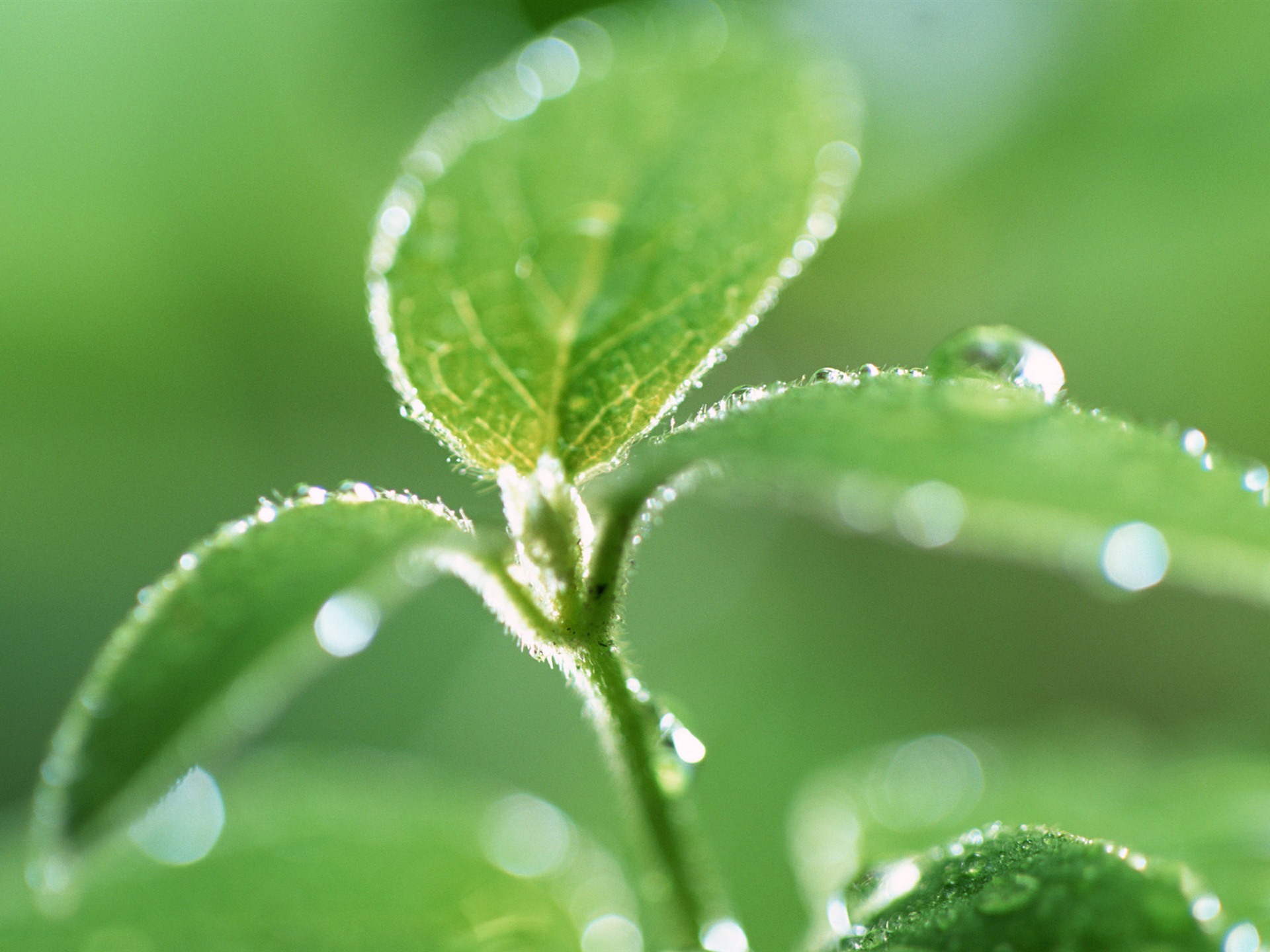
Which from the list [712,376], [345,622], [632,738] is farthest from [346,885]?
[712,376]

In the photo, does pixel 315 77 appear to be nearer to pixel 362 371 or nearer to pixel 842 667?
pixel 362 371

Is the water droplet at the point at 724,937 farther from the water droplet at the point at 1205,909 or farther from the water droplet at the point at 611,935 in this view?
the water droplet at the point at 1205,909

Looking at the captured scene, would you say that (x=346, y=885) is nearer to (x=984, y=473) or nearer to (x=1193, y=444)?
(x=984, y=473)

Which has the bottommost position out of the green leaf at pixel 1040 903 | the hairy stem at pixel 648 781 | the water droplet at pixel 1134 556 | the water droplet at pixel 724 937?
the green leaf at pixel 1040 903

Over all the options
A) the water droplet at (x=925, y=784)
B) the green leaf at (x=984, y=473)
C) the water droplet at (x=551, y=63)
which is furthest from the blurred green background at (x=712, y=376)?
the green leaf at (x=984, y=473)

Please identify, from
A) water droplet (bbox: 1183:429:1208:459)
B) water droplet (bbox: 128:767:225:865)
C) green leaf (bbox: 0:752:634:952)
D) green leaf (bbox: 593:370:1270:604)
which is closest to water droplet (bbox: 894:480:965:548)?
green leaf (bbox: 593:370:1270:604)

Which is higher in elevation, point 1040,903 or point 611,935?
point 611,935

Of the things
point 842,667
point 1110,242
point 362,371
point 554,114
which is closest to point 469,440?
point 554,114
